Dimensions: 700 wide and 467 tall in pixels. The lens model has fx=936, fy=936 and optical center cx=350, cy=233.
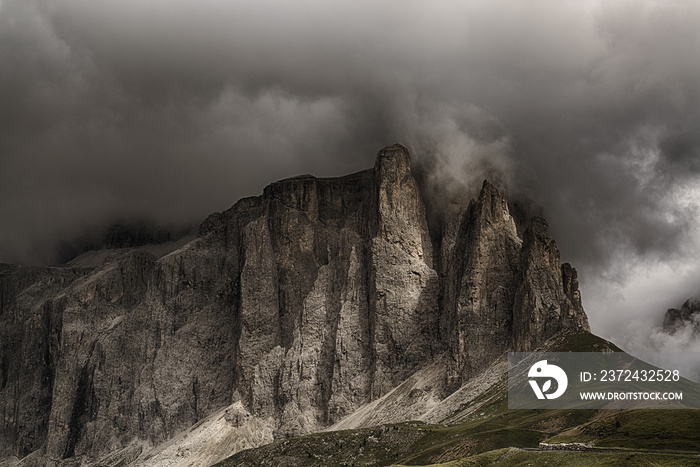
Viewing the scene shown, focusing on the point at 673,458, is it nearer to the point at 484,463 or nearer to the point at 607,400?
the point at 484,463

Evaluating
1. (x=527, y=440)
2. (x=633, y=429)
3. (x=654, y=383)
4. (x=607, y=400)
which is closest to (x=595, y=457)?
(x=633, y=429)

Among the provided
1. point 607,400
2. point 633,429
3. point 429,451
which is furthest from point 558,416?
point 633,429

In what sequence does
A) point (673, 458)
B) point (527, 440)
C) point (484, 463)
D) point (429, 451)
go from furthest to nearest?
point (429, 451) < point (527, 440) < point (484, 463) < point (673, 458)

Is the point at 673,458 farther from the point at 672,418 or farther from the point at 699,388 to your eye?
the point at 699,388

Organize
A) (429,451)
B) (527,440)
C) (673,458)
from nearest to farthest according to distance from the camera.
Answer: (673,458)
(527,440)
(429,451)

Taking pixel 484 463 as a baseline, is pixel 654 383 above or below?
above

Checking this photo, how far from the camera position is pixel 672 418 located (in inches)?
5448

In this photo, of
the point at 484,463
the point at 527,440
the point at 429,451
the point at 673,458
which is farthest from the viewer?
the point at 429,451

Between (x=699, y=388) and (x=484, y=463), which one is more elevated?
(x=699, y=388)

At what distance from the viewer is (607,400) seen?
604 ft

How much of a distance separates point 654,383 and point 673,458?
281ft

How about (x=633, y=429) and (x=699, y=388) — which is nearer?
(x=633, y=429)

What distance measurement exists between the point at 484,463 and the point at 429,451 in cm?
6028

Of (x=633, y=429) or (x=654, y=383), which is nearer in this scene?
(x=633, y=429)
